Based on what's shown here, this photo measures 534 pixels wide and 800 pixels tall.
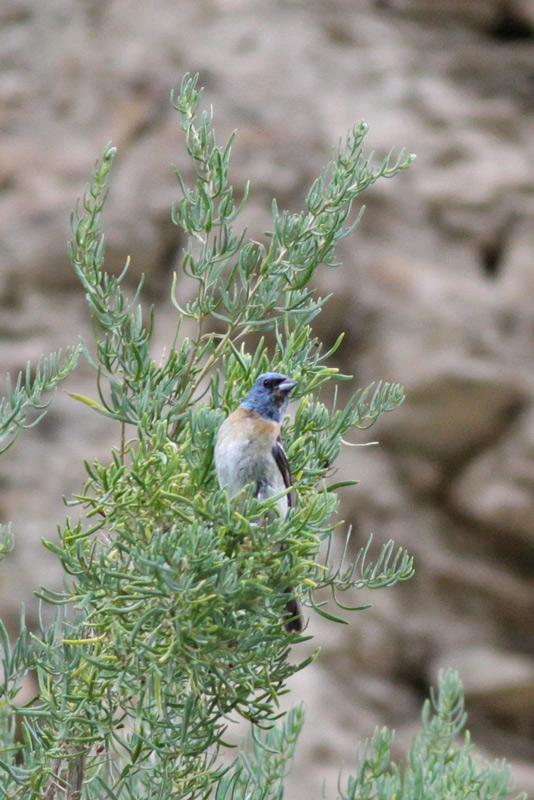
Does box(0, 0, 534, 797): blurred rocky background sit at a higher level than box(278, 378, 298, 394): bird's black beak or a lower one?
higher

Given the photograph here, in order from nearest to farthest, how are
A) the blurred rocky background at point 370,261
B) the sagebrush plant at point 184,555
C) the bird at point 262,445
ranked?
the sagebrush plant at point 184,555
the bird at point 262,445
the blurred rocky background at point 370,261

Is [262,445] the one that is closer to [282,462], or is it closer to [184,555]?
[282,462]

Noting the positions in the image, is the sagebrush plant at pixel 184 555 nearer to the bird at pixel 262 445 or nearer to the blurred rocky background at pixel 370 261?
the bird at pixel 262 445

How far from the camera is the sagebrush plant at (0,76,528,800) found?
4.68 feet

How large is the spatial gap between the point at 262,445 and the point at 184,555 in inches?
19.5

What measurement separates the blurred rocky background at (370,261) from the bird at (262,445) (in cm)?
383

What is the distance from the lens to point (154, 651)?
1416 millimetres

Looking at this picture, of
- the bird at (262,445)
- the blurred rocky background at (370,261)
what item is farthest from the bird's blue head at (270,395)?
the blurred rocky background at (370,261)

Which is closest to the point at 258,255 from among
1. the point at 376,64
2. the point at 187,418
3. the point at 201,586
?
the point at 187,418

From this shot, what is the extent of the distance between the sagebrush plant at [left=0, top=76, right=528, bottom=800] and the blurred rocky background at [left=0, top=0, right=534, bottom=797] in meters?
3.83

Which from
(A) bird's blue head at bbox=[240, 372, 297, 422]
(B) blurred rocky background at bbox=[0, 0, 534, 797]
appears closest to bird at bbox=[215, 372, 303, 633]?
(A) bird's blue head at bbox=[240, 372, 297, 422]

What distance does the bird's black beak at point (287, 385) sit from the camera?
1.77 metres

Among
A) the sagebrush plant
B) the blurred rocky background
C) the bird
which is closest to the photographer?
the sagebrush plant

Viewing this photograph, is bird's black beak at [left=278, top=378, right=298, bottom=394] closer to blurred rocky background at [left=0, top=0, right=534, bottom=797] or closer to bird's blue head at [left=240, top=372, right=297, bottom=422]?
bird's blue head at [left=240, top=372, right=297, bottom=422]
